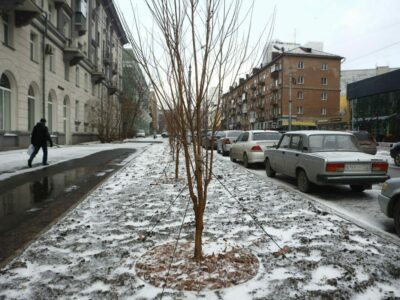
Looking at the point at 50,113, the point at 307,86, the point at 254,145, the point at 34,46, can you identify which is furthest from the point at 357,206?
the point at 307,86

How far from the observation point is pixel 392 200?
15.9 ft

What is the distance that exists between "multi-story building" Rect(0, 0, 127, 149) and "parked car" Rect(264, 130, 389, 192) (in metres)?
4.83

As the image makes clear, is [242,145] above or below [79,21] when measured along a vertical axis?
below

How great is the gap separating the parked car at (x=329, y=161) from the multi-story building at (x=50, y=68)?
483 cm

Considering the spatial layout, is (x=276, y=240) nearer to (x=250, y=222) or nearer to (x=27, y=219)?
(x=250, y=222)

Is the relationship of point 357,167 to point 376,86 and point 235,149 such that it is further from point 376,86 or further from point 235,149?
point 376,86

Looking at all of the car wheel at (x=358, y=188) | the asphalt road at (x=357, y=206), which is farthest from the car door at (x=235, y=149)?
the car wheel at (x=358, y=188)

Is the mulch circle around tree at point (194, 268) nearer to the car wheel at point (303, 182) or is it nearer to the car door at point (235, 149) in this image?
the car wheel at point (303, 182)

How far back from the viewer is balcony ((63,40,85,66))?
2724 centimetres

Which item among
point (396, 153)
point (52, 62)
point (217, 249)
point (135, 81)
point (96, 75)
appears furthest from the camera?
point (96, 75)

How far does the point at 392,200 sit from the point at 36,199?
21.5 ft

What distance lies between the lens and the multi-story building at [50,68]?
59.4 ft

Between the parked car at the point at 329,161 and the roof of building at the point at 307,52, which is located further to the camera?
the roof of building at the point at 307,52

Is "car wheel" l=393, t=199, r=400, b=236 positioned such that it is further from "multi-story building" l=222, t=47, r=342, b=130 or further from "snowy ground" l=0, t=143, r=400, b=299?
"multi-story building" l=222, t=47, r=342, b=130
